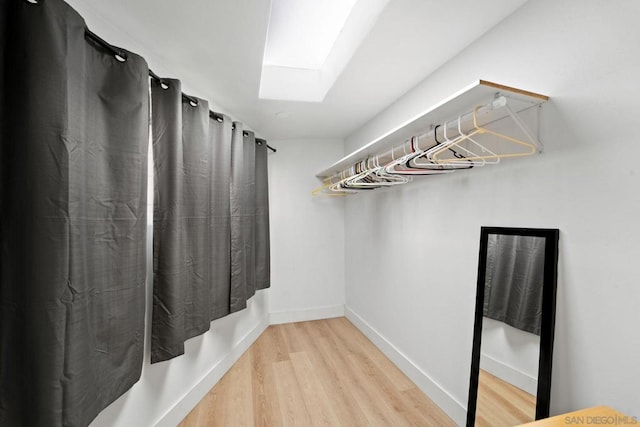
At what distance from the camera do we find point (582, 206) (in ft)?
3.71

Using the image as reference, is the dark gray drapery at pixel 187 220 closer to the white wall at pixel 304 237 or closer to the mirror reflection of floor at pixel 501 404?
the white wall at pixel 304 237

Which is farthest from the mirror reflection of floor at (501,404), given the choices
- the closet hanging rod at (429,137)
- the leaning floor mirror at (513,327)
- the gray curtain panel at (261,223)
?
the gray curtain panel at (261,223)

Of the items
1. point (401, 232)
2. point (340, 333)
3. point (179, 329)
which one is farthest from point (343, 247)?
point (179, 329)

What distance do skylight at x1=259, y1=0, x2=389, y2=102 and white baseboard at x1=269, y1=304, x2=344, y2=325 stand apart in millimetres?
2511

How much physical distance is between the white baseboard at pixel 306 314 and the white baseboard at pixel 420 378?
1.99 feet

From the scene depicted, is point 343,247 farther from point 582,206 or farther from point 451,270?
point 582,206

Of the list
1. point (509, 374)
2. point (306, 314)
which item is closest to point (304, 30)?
point (509, 374)

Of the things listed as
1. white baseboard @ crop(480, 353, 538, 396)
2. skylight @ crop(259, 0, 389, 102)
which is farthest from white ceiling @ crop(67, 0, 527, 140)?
white baseboard @ crop(480, 353, 538, 396)

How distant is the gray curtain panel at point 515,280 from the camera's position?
127 centimetres

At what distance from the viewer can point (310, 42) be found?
211 centimetres

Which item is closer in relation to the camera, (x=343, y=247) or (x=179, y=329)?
(x=179, y=329)

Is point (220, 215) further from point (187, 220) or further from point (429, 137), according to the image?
point (429, 137)

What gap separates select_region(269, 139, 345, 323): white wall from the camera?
366 centimetres

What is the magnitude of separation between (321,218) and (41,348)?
300cm
